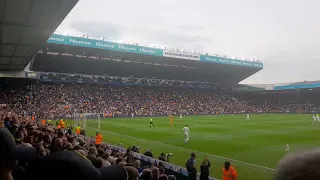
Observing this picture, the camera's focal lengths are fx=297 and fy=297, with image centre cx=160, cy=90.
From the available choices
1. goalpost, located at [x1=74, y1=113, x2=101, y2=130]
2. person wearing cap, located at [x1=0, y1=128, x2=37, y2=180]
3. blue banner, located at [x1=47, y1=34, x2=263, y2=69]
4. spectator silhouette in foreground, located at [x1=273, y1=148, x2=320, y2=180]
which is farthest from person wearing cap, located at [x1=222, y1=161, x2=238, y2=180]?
blue banner, located at [x1=47, y1=34, x2=263, y2=69]

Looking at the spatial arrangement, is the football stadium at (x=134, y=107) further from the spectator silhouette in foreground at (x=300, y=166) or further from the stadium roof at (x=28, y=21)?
the spectator silhouette in foreground at (x=300, y=166)

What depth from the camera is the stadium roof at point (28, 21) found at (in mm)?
10094

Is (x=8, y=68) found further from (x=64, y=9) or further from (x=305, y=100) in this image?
(x=305, y=100)

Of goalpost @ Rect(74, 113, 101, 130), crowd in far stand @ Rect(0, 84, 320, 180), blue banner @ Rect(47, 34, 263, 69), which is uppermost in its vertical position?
blue banner @ Rect(47, 34, 263, 69)

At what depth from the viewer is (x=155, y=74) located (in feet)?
237

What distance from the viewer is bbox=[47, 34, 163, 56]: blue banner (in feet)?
153

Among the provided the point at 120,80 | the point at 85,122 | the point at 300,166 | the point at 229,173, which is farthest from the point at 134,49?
the point at 300,166

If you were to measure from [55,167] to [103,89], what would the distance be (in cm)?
6548

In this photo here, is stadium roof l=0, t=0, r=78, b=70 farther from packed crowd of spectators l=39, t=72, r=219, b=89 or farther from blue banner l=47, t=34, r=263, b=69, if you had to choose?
packed crowd of spectators l=39, t=72, r=219, b=89

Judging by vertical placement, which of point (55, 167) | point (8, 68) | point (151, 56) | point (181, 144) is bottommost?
point (181, 144)

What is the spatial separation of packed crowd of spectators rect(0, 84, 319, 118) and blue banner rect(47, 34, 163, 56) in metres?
11.2

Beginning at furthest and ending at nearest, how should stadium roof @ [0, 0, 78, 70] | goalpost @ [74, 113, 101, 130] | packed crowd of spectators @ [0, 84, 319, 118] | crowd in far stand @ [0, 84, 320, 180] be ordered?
1. packed crowd of spectators @ [0, 84, 319, 118]
2. goalpost @ [74, 113, 101, 130]
3. stadium roof @ [0, 0, 78, 70]
4. crowd in far stand @ [0, 84, 320, 180]

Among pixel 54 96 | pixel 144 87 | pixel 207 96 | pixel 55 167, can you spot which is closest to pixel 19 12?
pixel 55 167

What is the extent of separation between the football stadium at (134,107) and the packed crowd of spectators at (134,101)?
24 centimetres
